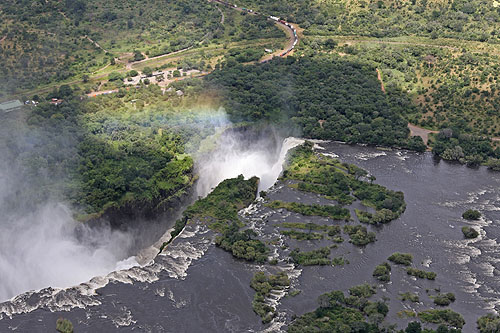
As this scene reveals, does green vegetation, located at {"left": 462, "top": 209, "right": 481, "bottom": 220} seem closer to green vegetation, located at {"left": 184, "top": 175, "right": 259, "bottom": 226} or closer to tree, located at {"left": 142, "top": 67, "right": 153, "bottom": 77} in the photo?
green vegetation, located at {"left": 184, "top": 175, "right": 259, "bottom": 226}

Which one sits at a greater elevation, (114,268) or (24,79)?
(24,79)

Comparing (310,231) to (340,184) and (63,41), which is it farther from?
(63,41)

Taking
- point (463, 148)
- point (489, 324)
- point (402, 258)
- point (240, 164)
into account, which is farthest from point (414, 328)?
point (463, 148)

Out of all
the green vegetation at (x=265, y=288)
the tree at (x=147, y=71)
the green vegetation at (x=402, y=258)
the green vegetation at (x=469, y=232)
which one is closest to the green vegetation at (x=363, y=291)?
the green vegetation at (x=402, y=258)

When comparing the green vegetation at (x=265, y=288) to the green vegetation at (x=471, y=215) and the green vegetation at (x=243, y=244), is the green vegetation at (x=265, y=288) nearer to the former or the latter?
the green vegetation at (x=243, y=244)

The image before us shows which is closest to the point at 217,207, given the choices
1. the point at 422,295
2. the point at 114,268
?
the point at 114,268

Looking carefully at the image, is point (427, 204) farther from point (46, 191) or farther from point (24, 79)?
point (24, 79)
